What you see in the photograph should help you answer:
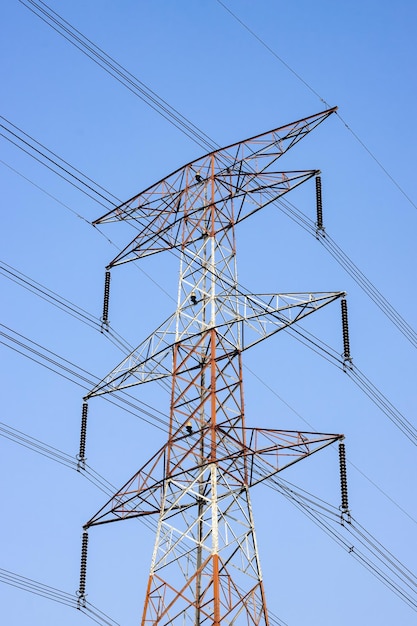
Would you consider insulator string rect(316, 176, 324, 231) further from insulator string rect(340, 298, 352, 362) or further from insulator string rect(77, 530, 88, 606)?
insulator string rect(77, 530, 88, 606)

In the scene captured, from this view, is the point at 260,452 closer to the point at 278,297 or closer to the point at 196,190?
the point at 278,297

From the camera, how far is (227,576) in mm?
34500

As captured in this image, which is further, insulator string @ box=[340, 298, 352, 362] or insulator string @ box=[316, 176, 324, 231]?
insulator string @ box=[316, 176, 324, 231]

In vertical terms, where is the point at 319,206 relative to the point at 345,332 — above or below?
above

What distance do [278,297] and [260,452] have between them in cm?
532

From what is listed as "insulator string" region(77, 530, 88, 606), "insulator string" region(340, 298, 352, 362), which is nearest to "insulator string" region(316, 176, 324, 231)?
"insulator string" region(340, 298, 352, 362)

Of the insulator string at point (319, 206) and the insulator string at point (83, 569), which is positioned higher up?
the insulator string at point (319, 206)

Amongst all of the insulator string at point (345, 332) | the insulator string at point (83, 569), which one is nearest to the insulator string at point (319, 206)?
the insulator string at point (345, 332)

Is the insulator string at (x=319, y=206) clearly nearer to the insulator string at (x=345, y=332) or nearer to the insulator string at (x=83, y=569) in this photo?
the insulator string at (x=345, y=332)

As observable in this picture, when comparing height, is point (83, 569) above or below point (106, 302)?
below

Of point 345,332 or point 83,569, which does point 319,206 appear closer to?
point 345,332

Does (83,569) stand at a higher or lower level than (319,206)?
lower

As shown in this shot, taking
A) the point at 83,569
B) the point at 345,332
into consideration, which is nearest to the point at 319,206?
the point at 345,332

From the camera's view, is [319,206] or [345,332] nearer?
[345,332]
